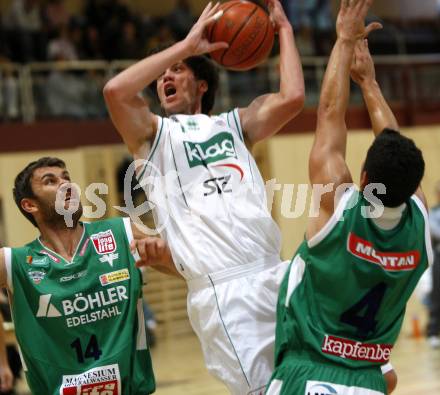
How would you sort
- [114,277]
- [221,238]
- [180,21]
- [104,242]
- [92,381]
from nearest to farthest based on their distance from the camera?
1. [221,238]
2. [92,381]
3. [114,277]
4. [104,242]
5. [180,21]

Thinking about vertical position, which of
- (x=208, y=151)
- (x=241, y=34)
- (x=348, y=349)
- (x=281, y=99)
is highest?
(x=241, y=34)

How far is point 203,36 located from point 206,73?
0.38m

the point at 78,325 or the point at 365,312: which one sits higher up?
the point at 365,312

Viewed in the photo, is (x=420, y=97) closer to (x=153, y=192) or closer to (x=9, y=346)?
(x=9, y=346)

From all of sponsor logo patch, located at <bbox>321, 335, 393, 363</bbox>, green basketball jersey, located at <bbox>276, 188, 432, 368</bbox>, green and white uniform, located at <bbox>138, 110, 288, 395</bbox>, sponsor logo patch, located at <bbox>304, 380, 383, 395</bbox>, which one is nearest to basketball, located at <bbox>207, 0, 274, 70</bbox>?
green and white uniform, located at <bbox>138, 110, 288, 395</bbox>

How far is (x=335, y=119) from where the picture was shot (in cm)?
344

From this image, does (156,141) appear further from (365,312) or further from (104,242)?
(365,312)

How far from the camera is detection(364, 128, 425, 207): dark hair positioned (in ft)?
10.3

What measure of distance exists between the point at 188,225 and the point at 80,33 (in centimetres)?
→ 1119

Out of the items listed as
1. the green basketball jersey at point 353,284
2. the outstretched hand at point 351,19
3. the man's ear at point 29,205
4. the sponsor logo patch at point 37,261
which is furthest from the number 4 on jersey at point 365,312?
the man's ear at point 29,205

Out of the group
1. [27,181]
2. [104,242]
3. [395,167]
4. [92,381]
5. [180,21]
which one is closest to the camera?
[395,167]

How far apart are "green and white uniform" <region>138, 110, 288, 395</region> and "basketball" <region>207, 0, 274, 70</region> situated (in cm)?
35

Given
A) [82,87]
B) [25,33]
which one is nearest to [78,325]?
[82,87]

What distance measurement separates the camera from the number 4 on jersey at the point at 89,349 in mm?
4195
